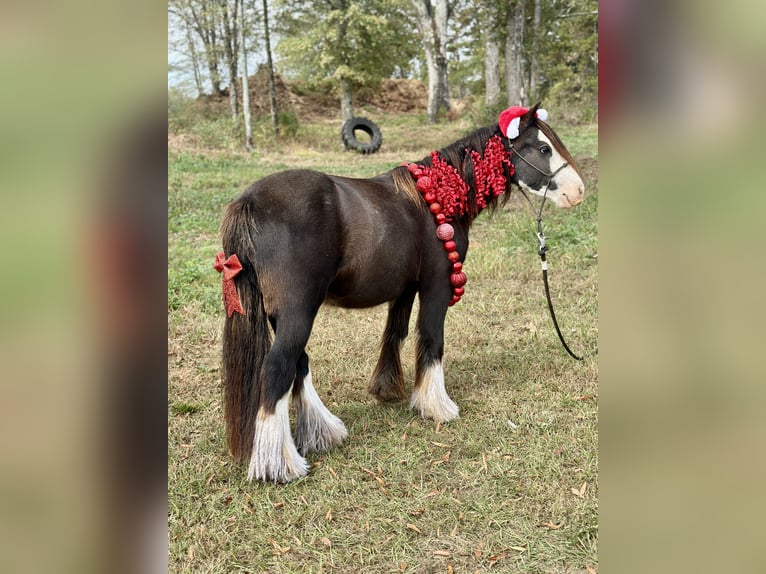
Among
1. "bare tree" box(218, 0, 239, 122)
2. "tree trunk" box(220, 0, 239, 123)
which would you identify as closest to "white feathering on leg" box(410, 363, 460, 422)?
"bare tree" box(218, 0, 239, 122)

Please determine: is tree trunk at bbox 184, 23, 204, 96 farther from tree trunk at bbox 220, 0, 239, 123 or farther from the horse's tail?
the horse's tail

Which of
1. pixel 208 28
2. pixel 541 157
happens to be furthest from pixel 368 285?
pixel 208 28

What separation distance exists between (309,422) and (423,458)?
2.45ft

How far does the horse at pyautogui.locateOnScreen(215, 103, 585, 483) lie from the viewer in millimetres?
3025

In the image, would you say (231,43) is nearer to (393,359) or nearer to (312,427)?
(393,359)

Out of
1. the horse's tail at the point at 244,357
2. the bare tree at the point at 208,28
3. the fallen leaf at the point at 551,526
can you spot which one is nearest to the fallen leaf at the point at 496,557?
the fallen leaf at the point at 551,526

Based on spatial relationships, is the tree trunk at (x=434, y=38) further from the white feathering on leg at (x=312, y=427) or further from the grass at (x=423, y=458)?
the white feathering on leg at (x=312, y=427)

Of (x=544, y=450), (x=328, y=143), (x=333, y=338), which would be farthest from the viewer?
(x=328, y=143)

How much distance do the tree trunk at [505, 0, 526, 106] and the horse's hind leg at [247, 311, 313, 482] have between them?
9174mm

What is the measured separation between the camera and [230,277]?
3004 millimetres
